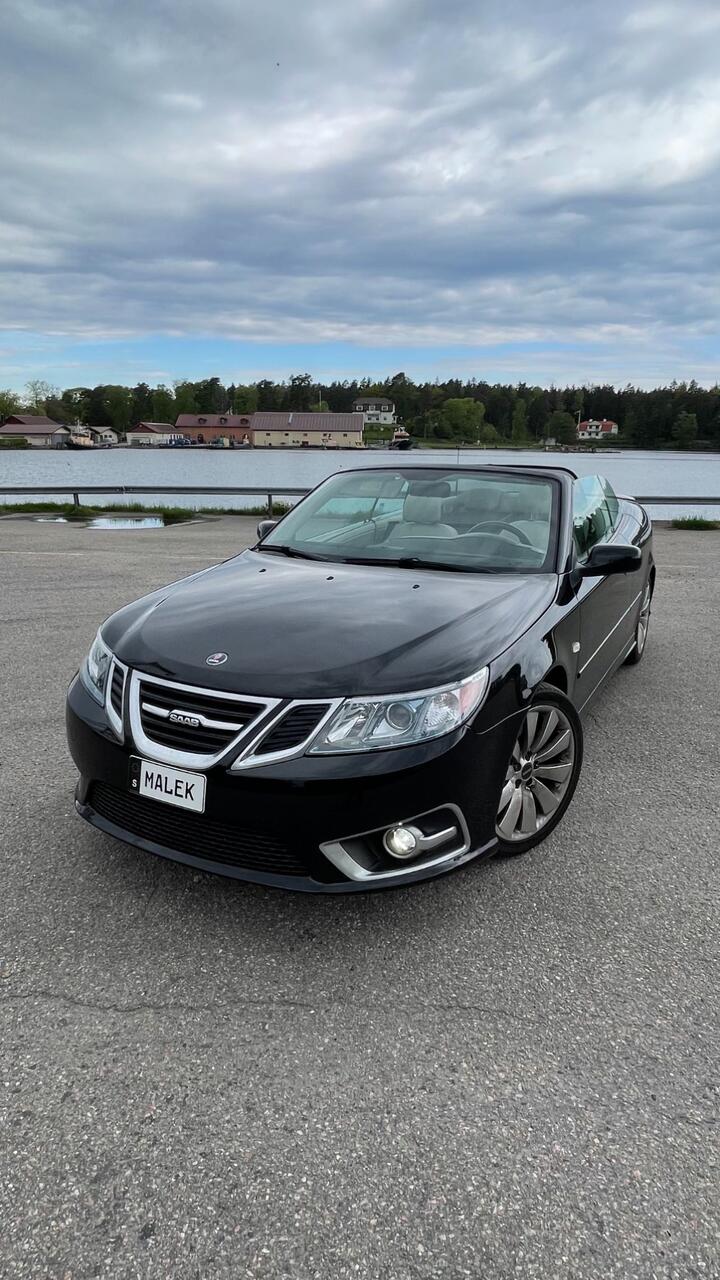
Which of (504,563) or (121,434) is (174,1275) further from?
(121,434)

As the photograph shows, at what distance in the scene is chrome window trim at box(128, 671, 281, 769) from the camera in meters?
2.30

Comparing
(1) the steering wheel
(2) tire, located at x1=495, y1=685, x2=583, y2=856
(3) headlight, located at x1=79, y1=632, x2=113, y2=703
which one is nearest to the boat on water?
(1) the steering wheel

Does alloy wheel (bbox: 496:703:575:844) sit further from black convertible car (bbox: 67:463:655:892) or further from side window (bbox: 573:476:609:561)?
side window (bbox: 573:476:609:561)

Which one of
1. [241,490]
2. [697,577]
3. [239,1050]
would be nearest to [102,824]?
[239,1050]

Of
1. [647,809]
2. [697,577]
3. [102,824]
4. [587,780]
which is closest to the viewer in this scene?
[102,824]

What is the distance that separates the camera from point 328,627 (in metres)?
2.71

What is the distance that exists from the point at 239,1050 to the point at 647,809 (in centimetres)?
210

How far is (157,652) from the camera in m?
2.65

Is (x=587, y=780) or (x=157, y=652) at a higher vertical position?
(x=157, y=652)

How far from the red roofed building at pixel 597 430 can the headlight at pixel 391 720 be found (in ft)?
282

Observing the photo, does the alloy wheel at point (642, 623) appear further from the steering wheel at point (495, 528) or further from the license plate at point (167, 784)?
the license plate at point (167, 784)

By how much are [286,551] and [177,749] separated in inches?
69.6

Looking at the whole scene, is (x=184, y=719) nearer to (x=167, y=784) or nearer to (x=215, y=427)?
(x=167, y=784)

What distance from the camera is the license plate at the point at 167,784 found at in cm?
231
